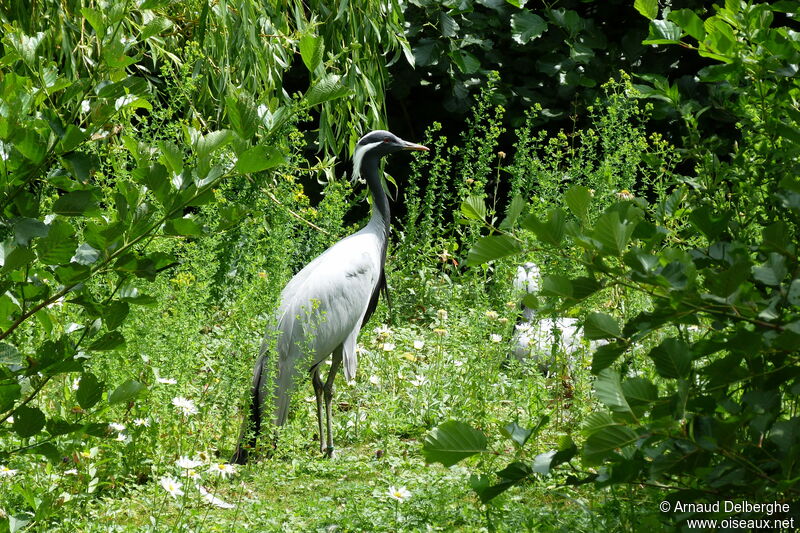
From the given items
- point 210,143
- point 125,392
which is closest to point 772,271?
point 210,143

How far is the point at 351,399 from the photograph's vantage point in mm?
5035

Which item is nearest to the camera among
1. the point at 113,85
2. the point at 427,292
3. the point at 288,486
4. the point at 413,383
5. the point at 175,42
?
the point at 113,85

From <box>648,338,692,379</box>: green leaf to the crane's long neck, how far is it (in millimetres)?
3925

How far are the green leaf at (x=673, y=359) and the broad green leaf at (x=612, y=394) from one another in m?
0.08

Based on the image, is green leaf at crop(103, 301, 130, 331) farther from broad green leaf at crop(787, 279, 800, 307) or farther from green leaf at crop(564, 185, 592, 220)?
broad green leaf at crop(787, 279, 800, 307)

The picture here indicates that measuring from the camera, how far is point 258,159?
1.42m

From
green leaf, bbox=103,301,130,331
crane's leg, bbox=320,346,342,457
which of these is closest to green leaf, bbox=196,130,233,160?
green leaf, bbox=103,301,130,331

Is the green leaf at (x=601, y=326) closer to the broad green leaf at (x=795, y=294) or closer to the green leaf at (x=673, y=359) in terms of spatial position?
the green leaf at (x=673, y=359)

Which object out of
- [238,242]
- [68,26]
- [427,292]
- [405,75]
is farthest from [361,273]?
[405,75]

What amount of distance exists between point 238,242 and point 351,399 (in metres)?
1.12

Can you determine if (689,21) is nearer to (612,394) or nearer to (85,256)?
(612,394)

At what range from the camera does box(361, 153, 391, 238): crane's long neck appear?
5.38 metres

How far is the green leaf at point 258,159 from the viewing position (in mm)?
1411

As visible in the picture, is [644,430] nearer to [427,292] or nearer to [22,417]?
[22,417]
